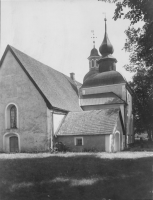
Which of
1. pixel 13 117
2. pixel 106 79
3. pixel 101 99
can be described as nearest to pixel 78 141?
pixel 13 117

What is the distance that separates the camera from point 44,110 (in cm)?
1755

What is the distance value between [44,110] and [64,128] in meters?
2.87

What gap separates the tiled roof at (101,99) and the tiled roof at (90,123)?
4.59 m

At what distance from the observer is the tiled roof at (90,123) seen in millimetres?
17844

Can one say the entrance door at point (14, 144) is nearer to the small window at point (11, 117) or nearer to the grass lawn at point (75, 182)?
the small window at point (11, 117)

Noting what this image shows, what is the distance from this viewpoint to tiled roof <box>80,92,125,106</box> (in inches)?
959

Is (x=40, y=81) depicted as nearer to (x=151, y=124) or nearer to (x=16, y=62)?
(x=16, y=62)

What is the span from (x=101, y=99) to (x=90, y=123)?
7088 millimetres

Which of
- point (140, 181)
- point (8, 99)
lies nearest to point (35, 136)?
point (8, 99)

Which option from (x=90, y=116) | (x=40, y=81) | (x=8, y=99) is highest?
(x=40, y=81)

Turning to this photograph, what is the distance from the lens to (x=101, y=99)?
2530 cm

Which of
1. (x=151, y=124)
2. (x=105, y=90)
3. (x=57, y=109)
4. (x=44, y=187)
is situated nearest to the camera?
(x=44, y=187)

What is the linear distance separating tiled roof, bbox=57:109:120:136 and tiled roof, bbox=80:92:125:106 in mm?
4588

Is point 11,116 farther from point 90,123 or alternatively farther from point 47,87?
point 90,123
